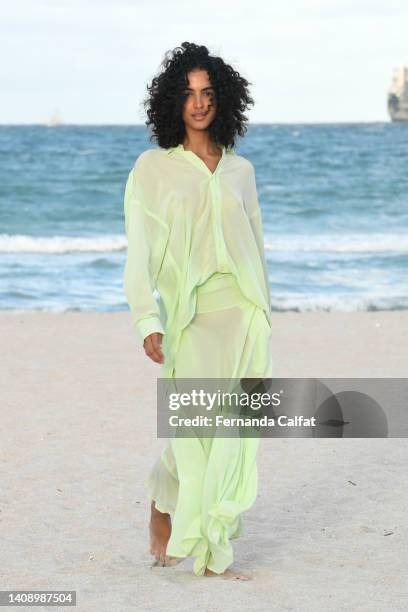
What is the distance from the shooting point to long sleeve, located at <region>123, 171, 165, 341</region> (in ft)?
14.0

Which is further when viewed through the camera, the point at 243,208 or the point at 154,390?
the point at 154,390

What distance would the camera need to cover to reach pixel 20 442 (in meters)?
6.80

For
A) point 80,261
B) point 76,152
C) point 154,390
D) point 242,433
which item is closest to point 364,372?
point 154,390

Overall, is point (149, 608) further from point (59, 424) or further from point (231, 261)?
point (59, 424)

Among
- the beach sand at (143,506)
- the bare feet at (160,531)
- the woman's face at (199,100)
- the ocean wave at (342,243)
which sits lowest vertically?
the ocean wave at (342,243)

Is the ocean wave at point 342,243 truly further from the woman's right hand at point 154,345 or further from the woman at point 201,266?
the woman's right hand at point 154,345

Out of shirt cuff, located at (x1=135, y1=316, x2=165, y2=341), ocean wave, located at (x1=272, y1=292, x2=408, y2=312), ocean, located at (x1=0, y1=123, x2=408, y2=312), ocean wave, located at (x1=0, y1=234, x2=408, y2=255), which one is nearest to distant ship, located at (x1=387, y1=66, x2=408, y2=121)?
ocean, located at (x1=0, y1=123, x2=408, y2=312)

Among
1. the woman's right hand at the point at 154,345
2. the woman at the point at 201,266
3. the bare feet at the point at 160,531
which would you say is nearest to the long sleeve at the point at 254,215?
the woman at the point at 201,266

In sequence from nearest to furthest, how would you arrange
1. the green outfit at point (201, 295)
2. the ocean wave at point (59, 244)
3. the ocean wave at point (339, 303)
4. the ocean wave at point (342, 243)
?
the green outfit at point (201, 295), the ocean wave at point (339, 303), the ocean wave at point (342, 243), the ocean wave at point (59, 244)

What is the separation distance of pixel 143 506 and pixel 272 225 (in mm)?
19030

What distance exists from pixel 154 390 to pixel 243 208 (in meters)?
4.18

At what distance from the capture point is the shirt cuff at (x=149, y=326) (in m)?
4.24

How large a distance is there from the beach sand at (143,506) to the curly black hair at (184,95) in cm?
160

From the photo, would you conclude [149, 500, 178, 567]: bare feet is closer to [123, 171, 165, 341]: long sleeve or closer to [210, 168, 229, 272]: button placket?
[123, 171, 165, 341]: long sleeve
